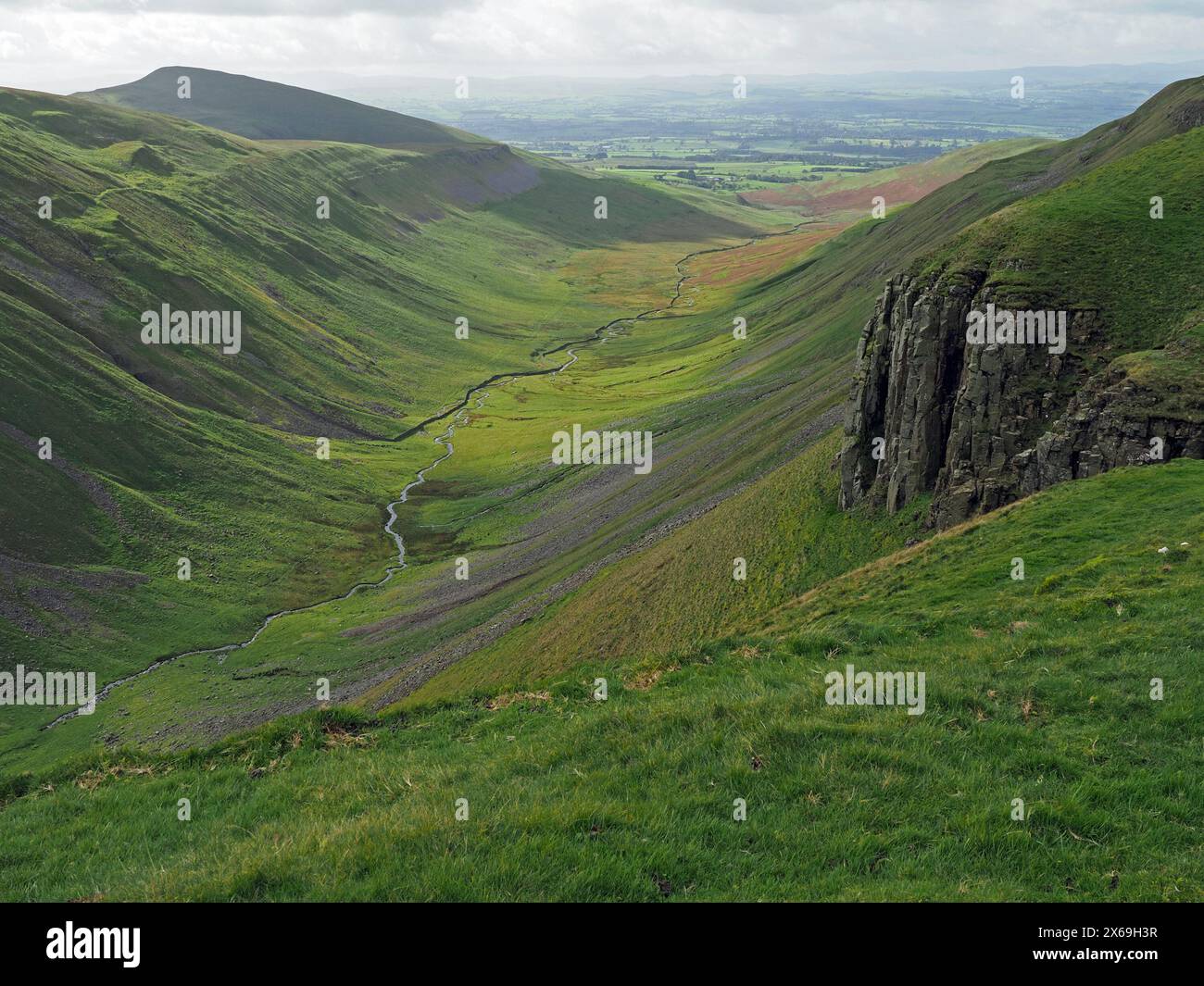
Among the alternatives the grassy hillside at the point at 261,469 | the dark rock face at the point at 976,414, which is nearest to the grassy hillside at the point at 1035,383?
the dark rock face at the point at 976,414

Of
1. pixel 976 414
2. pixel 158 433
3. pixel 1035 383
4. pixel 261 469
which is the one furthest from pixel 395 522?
pixel 1035 383

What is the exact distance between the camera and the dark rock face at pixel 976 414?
37344mm

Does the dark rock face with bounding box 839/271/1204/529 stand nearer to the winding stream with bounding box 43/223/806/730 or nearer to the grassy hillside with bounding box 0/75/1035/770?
the grassy hillside with bounding box 0/75/1035/770

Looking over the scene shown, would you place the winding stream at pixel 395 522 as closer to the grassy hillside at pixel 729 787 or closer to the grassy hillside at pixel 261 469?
the grassy hillside at pixel 261 469

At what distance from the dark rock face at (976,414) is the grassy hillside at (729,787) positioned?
16567 millimetres

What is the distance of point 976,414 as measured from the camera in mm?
45969

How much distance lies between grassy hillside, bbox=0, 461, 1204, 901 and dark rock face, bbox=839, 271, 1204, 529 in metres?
16.6

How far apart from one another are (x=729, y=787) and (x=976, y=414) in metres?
38.8

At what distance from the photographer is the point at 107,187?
180 m
